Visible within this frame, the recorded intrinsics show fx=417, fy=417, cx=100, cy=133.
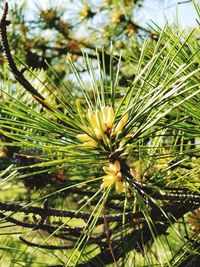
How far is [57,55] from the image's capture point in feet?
5.68

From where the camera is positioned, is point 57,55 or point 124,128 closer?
point 124,128

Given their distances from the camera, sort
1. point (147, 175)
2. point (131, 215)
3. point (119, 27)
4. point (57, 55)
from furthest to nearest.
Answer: point (57, 55), point (119, 27), point (147, 175), point (131, 215)

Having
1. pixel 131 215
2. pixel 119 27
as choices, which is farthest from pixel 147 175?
pixel 119 27

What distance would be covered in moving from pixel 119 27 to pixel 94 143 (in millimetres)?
1210

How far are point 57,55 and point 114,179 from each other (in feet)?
4.35

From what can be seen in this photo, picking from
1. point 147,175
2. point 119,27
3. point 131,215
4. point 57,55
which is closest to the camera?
point 131,215

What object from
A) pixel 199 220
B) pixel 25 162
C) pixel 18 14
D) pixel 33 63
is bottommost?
pixel 199 220

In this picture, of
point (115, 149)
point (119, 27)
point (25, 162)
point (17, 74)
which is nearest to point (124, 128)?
point (115, 149)

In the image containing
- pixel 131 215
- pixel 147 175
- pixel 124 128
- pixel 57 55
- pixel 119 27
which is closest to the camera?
pixel 124 128

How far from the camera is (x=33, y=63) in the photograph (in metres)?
1.67

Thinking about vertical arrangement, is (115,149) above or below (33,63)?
below

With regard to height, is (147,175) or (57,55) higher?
(57,55)

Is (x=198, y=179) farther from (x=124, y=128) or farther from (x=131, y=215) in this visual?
(x=124, y=128)

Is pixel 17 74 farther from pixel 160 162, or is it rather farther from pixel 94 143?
pixel 160 162
